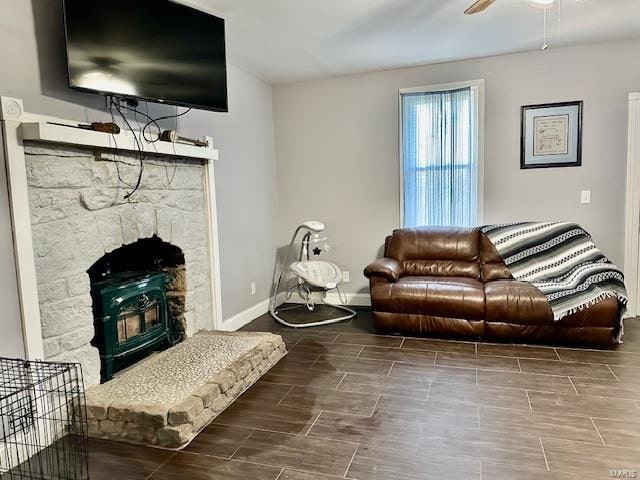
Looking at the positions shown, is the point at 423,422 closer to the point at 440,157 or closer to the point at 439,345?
the point at 439,345

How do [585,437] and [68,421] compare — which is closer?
[585,437]

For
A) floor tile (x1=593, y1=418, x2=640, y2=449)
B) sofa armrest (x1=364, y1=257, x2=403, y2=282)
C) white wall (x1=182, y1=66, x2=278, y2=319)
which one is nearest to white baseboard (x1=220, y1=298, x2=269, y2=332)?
white wall (x1=182, y1=66, x2=278, y2=319)

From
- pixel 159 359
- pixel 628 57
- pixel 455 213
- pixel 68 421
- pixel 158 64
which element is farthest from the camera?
pixel 455 213

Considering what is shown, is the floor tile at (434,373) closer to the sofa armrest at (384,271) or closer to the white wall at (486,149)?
the sofa armrest at (384,271)

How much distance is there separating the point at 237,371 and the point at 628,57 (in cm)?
418

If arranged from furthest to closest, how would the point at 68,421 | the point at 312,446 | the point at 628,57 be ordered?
1. the point at 628,57
2. the point at 68,421
3. the point at 312,446

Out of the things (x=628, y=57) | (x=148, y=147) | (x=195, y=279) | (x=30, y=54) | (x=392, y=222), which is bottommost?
(x=195, y=279)

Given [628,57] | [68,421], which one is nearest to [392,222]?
[628,57]

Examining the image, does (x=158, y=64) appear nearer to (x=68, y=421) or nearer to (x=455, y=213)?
(x=68, y=421)

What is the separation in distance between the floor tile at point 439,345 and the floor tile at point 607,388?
2.50ft

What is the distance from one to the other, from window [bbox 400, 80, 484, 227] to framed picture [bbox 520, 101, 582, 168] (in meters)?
0.42

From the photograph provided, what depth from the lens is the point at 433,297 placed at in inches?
141

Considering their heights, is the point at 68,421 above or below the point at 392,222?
below

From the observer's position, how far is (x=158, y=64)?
8.79 feet
